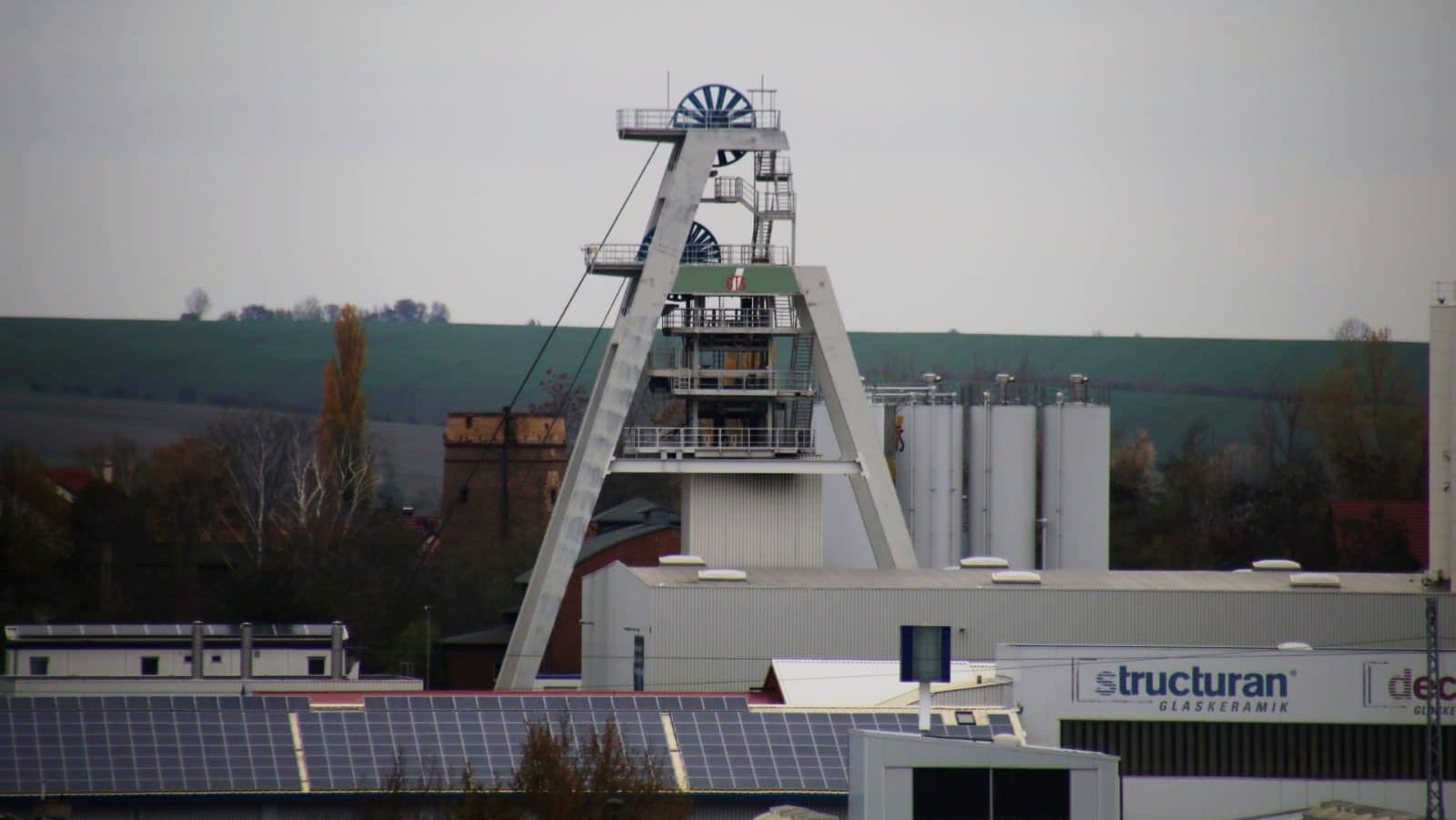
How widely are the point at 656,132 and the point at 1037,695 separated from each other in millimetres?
18011

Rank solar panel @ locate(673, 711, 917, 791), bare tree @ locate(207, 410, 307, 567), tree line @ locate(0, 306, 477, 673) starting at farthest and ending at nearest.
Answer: bare tree @ locate(207, 410, 307, 567) → tree line @ locate(0, 306, 477, 673) → solar panel @ locate(673, 711, 917, 791)

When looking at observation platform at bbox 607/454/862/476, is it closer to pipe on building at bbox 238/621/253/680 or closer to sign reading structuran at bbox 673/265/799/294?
sign reading structuran at bbox 673/265/799/294

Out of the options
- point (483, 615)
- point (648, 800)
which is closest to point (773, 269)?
point (648, 800)

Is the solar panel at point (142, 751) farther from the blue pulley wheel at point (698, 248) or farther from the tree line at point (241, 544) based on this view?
the tree line at point (241, 544)

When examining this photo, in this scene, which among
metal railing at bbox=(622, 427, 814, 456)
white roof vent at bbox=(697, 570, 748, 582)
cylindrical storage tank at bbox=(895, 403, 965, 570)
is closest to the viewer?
white roof vent at bbox=(697, 570, 748, 582)

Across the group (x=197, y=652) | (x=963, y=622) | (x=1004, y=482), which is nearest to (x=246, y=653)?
(x=197, y=652)

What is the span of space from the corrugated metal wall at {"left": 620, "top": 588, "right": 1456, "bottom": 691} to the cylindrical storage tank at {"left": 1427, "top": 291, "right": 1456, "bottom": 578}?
6.24ft

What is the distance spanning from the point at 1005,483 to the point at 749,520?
365 inches

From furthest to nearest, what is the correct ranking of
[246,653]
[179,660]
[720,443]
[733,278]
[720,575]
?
[179,660], [246,653], [720,443], [733,278], [720,575]

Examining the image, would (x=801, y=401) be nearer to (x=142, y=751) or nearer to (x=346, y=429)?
(x=142, y=751)

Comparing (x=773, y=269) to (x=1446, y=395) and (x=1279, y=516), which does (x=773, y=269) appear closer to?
(x=1446, y=395)

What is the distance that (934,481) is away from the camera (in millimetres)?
57312

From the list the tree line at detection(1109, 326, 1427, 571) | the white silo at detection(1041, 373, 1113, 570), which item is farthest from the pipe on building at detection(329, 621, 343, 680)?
the tree line at detection(1109, 326, 1427, 571)

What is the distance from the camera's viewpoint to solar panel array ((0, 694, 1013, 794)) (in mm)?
35156
